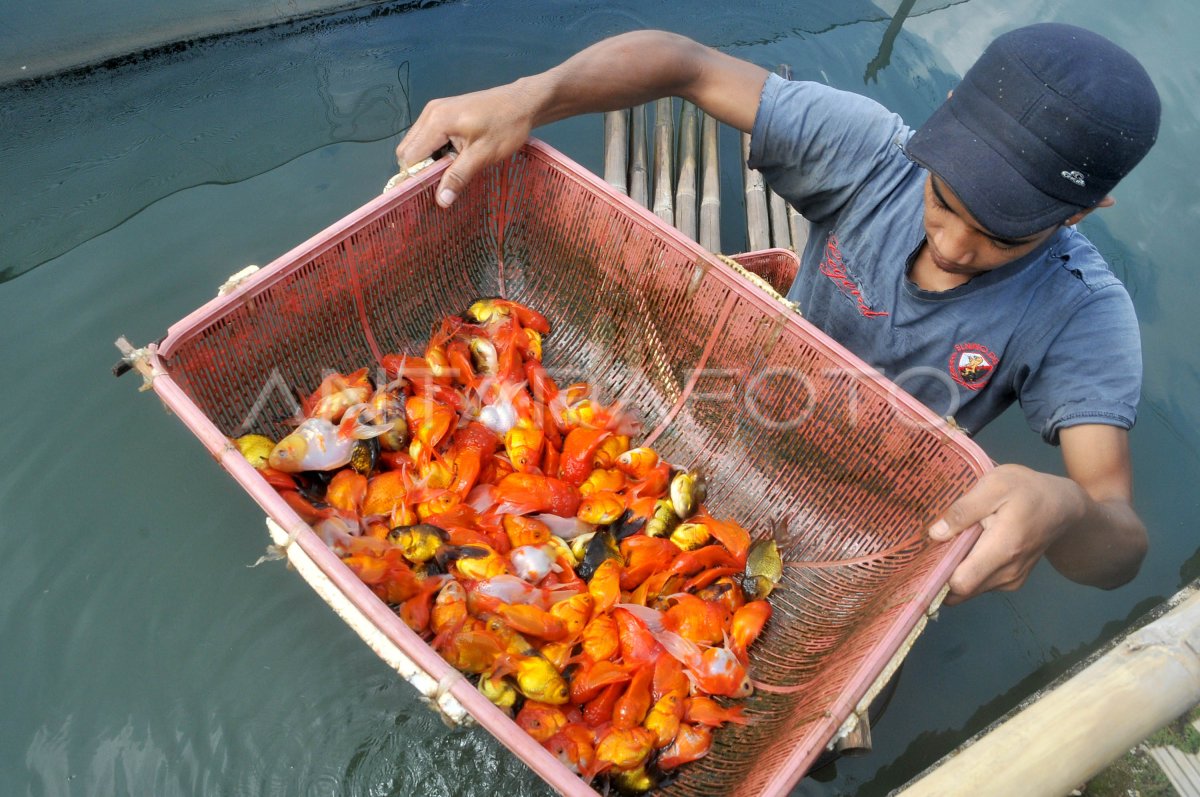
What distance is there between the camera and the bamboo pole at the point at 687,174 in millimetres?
3881

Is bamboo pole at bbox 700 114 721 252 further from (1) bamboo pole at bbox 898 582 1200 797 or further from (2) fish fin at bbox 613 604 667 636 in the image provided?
(1) bamboo pole at bbox 898 582 1200 797

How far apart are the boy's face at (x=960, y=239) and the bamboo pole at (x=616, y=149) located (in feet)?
7.05

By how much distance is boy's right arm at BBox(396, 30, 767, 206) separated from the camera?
2.35 m

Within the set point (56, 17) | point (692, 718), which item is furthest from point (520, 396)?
point (56, 17)

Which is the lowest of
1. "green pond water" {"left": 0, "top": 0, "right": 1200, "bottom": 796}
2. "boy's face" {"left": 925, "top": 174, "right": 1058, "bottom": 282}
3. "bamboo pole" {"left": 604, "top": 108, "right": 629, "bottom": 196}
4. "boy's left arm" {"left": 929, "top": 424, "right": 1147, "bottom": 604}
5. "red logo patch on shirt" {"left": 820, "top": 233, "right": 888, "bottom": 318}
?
"green pond water" {"left": 0, "top": 0, "right": 1200, "bottom": 796}

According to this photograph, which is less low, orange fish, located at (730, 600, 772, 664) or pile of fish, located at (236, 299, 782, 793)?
pile of fish, located at (236, 299, 782, 793)

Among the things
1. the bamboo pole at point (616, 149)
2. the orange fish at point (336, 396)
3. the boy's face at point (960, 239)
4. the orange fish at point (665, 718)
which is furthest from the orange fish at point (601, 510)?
the bamboo pole at point (616, 149)

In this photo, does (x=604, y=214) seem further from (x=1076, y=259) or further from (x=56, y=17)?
(x=56, y=17)

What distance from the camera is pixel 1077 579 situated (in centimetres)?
226

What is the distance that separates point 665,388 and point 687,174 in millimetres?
1641

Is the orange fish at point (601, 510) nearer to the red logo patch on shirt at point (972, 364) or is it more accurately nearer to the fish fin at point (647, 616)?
the fish fin at point (647, 616)

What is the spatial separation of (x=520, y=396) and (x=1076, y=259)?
162 centimetres

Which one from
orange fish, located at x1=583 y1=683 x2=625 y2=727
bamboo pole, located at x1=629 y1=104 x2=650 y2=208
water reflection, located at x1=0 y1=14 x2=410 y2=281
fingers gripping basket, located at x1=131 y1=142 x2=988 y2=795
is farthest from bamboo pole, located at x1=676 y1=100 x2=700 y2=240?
orange fish, located at x1=583 y1=683 x2=625 y2=727

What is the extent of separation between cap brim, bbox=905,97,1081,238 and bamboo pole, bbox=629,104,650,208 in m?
2.17
